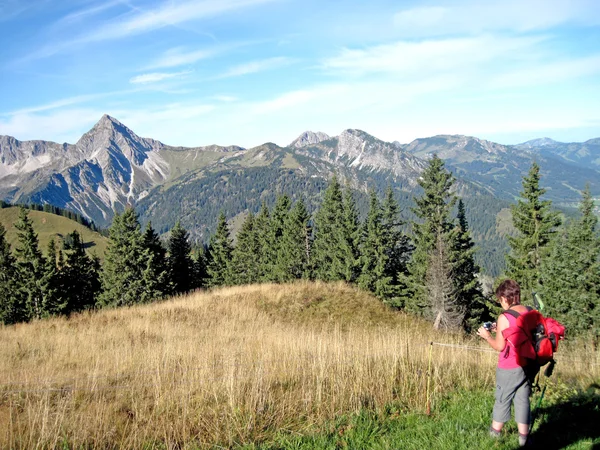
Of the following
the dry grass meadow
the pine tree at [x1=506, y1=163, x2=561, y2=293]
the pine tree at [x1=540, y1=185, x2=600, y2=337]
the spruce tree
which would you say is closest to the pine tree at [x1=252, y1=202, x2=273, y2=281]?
the spruce tree

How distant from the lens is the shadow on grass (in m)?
5.18

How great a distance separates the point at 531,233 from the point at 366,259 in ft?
52.8

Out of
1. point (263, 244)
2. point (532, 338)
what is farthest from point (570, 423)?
point (263, 244)

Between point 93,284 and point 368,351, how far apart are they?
59621 millimetres

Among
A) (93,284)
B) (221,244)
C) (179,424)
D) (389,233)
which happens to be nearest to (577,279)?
(389,233)

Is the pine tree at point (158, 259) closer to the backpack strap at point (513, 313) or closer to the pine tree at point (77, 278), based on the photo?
the pine tree at point (77, 278)

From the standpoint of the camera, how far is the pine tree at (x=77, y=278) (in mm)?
52531

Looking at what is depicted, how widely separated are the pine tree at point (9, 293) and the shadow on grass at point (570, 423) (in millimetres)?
51324

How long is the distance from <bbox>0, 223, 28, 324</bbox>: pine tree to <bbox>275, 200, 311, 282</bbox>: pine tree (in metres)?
29.3

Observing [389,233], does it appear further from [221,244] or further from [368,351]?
[368,351]

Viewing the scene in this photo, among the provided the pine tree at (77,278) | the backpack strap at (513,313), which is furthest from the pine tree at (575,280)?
the pine tree at (77,278)

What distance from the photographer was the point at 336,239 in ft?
156

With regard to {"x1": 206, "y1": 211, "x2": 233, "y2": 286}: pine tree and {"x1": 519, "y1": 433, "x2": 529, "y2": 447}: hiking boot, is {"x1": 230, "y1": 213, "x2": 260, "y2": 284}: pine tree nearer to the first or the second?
{"x1": 206, "y1": 211, "x2": 233, "y2": 286}: pine tree

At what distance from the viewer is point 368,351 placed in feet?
25.8
